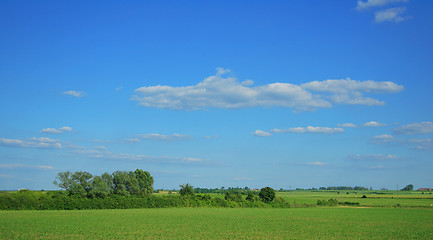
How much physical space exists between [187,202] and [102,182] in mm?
17495

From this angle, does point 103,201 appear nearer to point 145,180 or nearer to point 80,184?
point 80,184

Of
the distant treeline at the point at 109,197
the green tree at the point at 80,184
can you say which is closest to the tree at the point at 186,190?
the distant treeline at the point at 109,197

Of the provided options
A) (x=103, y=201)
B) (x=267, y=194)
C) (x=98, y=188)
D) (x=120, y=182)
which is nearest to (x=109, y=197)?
Answer: (x=103, y=201)

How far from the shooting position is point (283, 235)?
3006cm

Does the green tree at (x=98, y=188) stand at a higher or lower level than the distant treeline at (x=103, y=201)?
higher

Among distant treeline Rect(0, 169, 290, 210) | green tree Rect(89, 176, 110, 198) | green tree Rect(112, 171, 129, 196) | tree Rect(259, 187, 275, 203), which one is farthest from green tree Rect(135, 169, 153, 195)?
tree Rect(259, 187, 275, 203)

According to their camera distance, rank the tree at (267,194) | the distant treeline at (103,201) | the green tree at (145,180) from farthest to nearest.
A: the green tree at (145,180), the tree at (267,194), the distant treeline at (103,201)

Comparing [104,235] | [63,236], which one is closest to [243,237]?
[104,235]

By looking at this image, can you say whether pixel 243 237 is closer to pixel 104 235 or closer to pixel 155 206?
pixel 104 235

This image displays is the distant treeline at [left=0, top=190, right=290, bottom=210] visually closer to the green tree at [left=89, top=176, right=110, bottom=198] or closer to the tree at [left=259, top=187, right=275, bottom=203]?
the green tree at [left=89, top=176, right=110, bottom=198]

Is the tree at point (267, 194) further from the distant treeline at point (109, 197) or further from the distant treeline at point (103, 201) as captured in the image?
the distant treeline at point (103, 201)

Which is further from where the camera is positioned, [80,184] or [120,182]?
[120,182]

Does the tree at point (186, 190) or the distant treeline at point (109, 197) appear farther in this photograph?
the tree at point (186, 190)

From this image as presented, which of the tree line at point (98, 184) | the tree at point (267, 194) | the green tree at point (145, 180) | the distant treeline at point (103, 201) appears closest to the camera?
the distant treeline at point (103, 201)
